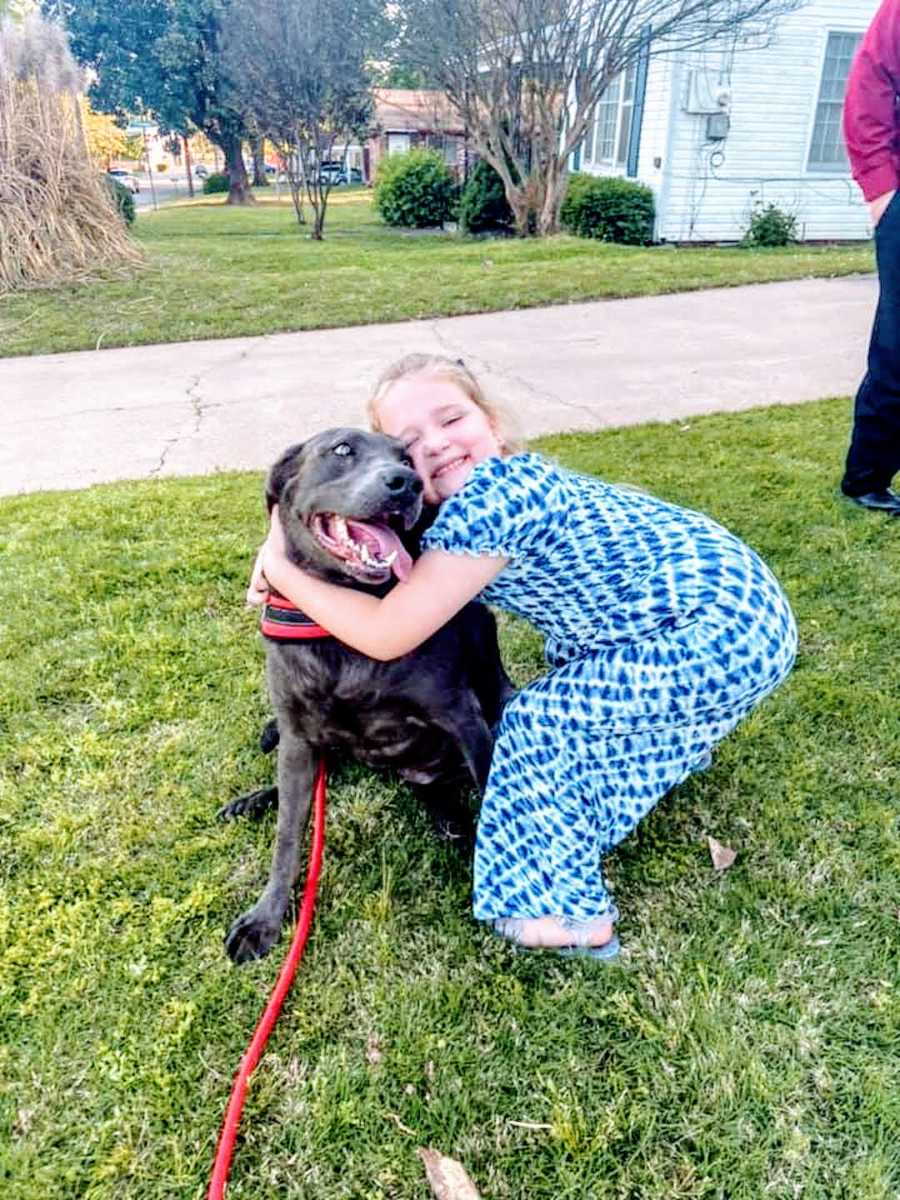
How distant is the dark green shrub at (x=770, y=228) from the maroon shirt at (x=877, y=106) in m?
10.5

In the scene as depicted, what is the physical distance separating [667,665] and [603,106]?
1659 centimetres

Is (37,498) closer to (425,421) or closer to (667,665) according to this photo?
(425,421)

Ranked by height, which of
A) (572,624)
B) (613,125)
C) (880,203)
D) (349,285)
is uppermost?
(613,125)

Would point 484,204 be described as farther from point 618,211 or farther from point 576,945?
point 576,945

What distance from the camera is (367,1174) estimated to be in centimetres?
153

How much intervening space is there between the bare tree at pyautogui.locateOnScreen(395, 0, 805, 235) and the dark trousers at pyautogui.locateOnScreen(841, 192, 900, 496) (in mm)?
10060

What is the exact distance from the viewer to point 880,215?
3.77m

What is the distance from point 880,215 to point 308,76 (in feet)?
51.7

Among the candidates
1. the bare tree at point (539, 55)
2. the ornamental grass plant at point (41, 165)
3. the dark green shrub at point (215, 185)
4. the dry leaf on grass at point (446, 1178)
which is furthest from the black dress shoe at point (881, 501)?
the dark green shrub at point (215, 185)

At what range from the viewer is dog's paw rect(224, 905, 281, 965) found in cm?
197

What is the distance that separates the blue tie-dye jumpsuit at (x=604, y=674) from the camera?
1.88 m

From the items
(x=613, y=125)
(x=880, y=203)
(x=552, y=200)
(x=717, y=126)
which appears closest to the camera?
(x=880, y=203)

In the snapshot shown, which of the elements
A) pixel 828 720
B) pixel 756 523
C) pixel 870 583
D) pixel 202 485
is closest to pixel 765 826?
pixel 828 720

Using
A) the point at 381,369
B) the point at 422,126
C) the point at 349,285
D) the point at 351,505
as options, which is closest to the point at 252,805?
the point at 351,505
